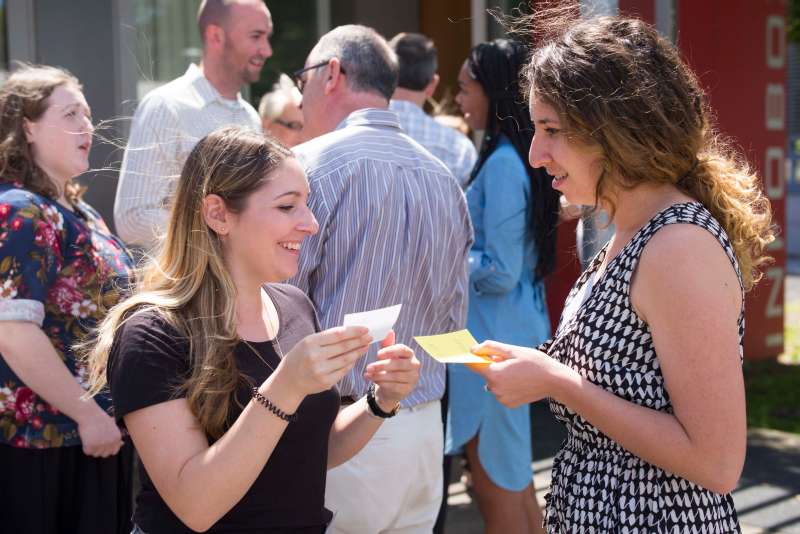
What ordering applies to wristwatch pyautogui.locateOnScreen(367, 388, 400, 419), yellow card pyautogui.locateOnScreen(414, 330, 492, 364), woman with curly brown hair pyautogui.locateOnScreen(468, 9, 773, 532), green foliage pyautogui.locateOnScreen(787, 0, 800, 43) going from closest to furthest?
1. woman with curly brown hair pyautogui.locateOnScreen(468, 9, 773, 532)
2. yellow card pyautogui.locateOnScreen(414, 330, 492, 364)
3. wristwatch pyautogui.locateOnScreen(367, 388, 400, 419)
4. green foliage pyautogui.locateOnScreen(787, 0, 800, 43)

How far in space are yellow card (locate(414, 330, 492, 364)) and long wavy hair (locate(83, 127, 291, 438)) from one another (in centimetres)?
42

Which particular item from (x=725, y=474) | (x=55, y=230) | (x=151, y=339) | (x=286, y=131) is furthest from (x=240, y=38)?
(x=725, y=474)

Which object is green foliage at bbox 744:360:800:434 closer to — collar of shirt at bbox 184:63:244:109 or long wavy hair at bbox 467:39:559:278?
long wavy hair at bbox 467:39:559:278

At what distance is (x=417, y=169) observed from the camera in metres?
3.22

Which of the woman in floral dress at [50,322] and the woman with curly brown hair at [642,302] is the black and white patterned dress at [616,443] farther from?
the woman in floral dress at [50,322]

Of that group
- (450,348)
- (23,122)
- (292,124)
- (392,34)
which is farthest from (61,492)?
(392,34)

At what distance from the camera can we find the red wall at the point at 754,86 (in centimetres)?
837

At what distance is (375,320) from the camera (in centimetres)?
194

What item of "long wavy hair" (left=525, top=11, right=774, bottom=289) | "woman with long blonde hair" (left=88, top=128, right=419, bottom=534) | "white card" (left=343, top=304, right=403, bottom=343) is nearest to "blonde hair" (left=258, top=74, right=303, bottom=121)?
"woman with long blonde hair" (left=88, top=128, right=419, bottom=534)

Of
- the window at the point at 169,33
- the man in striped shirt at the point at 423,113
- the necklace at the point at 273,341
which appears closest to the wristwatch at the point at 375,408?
the necklace at the point at 273,341

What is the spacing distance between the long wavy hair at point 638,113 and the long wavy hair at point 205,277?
2.22 ft

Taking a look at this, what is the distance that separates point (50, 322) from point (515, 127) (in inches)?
81.6

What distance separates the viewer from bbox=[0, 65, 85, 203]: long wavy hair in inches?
130

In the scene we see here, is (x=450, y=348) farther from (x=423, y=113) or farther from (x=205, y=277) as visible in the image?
(x=423, y=113)
